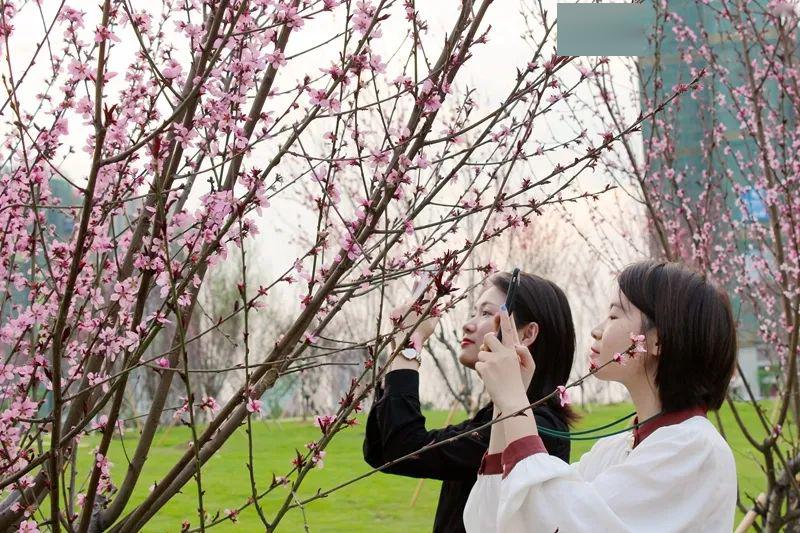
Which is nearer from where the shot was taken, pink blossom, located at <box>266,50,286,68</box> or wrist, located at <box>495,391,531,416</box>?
wrist, located at <box>495,391,531,416</box>

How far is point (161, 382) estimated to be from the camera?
92.0 inches

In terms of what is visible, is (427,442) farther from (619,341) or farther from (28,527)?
(28,527)

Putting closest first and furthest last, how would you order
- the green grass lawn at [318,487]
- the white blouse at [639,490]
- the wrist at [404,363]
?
1. the white blouse at [639,490]
2. the wrist at [404,363]
3. the green grass lawn at [318,487]

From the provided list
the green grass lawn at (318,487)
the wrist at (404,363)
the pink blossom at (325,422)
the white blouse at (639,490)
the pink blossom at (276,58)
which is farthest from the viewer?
the green grass lawn at (318,487)

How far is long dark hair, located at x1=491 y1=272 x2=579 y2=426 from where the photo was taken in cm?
245

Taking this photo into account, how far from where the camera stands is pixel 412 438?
2297 mm

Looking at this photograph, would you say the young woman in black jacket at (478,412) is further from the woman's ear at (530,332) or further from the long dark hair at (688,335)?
the long dark hair at (688,335)

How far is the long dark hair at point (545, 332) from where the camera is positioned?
245cm

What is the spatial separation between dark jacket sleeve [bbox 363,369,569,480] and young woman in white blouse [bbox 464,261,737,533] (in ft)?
0.95

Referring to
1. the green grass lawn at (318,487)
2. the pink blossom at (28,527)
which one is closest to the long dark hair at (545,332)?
the pink blossom at (28,527)

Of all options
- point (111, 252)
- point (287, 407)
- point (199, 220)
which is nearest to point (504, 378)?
point (199, 220)

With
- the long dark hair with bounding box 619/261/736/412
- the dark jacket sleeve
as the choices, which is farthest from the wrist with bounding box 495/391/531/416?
the dark jacket sleeve

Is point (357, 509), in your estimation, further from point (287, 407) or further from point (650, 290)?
point (287, 407)

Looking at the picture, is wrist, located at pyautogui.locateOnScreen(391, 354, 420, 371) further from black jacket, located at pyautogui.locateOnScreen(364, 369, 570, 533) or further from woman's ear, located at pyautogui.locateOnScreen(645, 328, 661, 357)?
woman's ear, located at pyautogui.locateOnScreen(645, 328, 661, 357)
